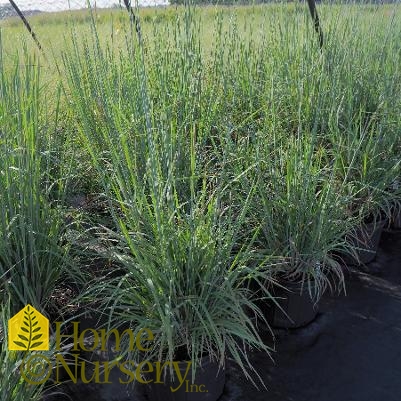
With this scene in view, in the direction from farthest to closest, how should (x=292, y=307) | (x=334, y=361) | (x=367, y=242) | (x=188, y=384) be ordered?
(x=367, y=242)
(x=292, y=307)
(x=334, y=361)
(x=188, y=384)

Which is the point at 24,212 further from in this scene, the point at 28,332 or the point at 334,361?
the point at 334,361

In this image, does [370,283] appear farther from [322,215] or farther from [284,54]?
[284,54]

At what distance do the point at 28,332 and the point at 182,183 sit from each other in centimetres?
77

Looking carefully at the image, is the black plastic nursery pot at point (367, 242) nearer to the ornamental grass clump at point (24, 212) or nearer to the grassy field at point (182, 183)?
the grassy field at point (182, 183)

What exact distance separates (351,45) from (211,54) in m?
0.83

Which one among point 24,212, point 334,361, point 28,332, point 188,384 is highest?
point 24,212

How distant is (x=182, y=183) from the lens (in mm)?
1704

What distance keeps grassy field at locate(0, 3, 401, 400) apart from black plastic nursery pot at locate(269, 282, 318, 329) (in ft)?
0.13

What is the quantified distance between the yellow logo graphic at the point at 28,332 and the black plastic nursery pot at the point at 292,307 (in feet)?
2.73

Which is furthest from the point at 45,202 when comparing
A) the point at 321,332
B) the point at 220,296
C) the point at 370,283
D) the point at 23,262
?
the point at 370,283

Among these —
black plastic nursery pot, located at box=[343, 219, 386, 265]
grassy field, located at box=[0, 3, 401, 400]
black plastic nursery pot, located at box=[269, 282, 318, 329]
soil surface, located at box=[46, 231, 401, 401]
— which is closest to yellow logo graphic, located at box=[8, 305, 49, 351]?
grassy field, located at box=[0, 3, 401, 400]

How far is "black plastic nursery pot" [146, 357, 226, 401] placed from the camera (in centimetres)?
128

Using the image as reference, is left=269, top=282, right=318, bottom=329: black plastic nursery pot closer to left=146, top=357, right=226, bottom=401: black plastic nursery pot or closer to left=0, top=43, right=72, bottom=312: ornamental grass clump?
left=146, top=357, right=226, bottom=401: black plastic nursery pot

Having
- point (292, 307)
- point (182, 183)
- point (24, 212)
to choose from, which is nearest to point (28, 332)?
point (24, 212)
